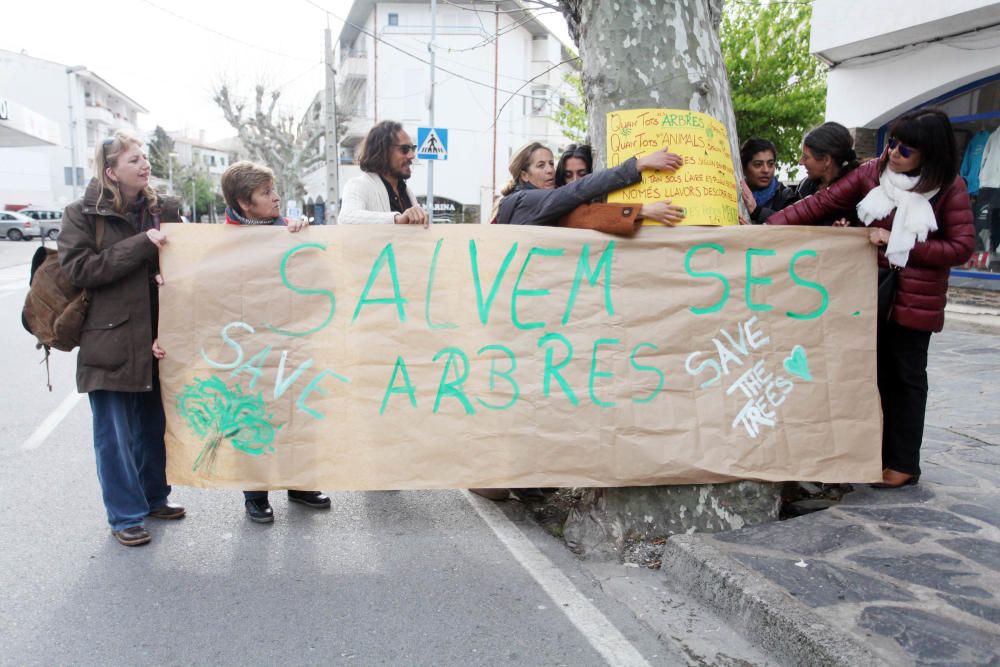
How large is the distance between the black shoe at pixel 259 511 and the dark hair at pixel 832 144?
3.24m

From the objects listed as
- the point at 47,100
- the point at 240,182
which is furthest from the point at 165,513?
the point at 47,100

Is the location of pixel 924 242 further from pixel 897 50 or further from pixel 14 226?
pixel 14 226

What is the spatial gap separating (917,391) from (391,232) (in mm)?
2592

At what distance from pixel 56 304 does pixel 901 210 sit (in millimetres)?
3790

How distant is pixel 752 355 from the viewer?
11.5 ft

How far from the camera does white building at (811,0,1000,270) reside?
9422mm

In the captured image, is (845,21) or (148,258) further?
(845,21)

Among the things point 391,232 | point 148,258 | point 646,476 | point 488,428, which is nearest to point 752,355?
point 646,476

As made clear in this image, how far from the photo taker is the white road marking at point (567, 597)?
2.73 metres

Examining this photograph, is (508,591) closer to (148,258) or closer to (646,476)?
(646,476)

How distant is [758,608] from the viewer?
2729 millimetres

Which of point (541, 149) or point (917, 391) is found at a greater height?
point (541, 149)

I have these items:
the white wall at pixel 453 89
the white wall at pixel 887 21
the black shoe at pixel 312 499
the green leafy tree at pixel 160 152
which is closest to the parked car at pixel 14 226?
the white wall at pixel 453 89

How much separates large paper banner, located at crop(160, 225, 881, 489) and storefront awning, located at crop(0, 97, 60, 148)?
28.1 meters
